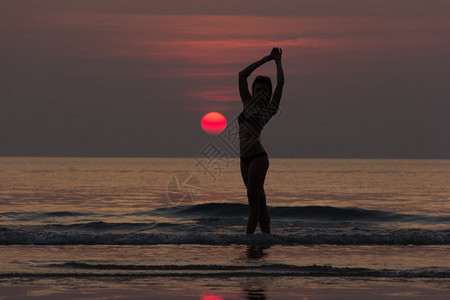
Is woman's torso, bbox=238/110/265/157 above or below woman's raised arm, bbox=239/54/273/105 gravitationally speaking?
below

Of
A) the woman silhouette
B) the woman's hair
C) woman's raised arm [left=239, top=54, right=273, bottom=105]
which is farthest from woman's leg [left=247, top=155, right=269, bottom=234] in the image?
the woman's hair

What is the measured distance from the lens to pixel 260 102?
8.96 metres

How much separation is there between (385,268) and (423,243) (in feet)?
11.3

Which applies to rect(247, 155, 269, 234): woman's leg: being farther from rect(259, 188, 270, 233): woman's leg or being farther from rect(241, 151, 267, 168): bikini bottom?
rect(259, 188, 270, 233): woman's leg

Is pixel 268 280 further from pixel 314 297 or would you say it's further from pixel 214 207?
pixel 214 207

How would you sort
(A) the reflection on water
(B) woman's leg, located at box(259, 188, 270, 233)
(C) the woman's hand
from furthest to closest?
(B) woman's leg, located at box(259, 188, 270, 233) < (C) the woman's hand < (A) the reflection on water

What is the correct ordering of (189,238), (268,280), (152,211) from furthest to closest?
(152,211), (189,238), (268,280)

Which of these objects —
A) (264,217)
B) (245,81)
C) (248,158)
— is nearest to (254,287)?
(248,158)

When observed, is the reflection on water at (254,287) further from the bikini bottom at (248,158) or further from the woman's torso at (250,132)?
the woman's torso at (250,132)

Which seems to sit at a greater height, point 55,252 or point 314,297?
point 55,252

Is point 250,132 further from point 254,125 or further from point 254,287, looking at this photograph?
point 254,287

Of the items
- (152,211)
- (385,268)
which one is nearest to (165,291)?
(385,268)

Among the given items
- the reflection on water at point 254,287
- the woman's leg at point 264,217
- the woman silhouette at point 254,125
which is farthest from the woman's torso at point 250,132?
the reflection on water at point 254,287

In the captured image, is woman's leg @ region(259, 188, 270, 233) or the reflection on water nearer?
the reflection on water
